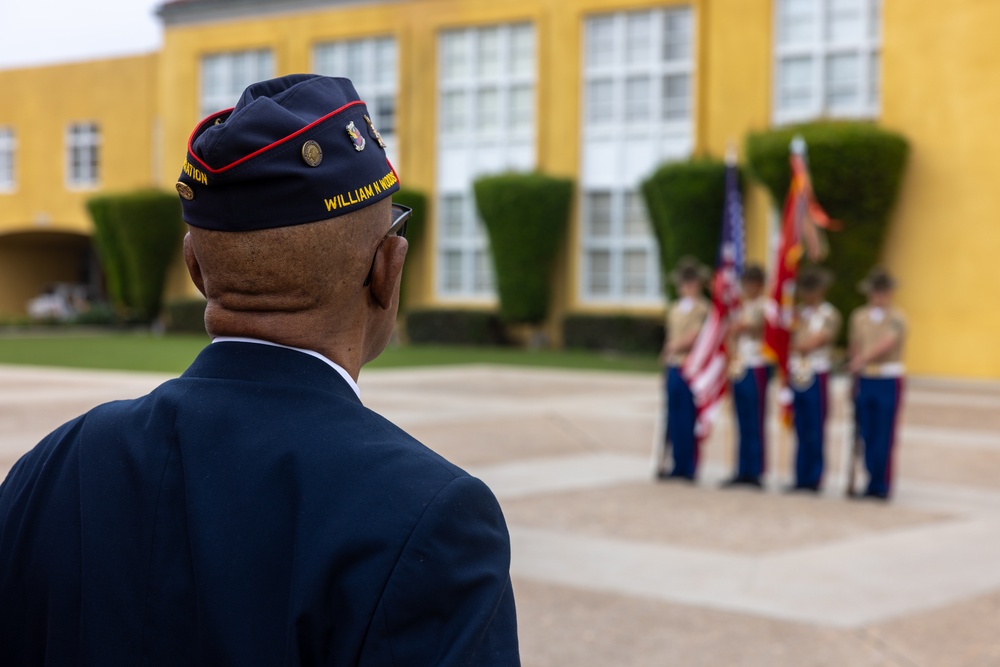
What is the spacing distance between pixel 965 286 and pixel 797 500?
1287cm

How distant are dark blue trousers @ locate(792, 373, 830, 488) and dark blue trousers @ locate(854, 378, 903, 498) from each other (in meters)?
0.36

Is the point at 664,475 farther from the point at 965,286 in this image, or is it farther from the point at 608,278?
the point at 608,278

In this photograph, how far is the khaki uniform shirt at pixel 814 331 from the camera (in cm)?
956

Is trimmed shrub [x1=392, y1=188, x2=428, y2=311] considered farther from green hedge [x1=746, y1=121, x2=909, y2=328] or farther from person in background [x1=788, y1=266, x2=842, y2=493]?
person in background [x1=788, y1=266, x2=842, y2=493]

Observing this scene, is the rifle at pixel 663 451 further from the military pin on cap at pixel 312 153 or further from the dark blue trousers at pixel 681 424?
the military pin on cap at pixel 312 153

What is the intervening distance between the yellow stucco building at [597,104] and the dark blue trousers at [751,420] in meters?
11.9

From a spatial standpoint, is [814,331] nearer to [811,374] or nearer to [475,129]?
[811,374]

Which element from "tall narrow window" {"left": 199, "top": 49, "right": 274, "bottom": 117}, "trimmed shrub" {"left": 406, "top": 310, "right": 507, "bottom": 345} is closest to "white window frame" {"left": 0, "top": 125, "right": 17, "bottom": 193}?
"tall narrow window" {"left": 199, "top": 49, "right": 274, "bottom": 117}

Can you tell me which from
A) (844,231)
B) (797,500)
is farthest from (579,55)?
(797,500)

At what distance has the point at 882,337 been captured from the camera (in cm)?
922

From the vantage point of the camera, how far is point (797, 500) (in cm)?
903

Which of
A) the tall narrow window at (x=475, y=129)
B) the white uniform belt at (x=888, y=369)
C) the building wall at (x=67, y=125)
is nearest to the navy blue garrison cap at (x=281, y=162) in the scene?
the white uniform belt at (x=888, y=369)

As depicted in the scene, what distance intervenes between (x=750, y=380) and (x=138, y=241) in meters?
23.4

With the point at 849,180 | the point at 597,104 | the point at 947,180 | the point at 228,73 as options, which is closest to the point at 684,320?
the point at 849,180
